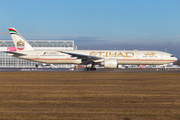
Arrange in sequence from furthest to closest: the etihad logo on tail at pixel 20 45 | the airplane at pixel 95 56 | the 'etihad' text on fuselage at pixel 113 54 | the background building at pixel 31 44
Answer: the background building at pixel 31 44
the etihad logo on tail at pixel 20 45
the 'etihad' text on fuselage at pixel 113 54
the airplane at pixel 95 56

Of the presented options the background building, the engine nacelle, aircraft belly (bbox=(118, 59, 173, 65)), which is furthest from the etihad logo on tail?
the background building

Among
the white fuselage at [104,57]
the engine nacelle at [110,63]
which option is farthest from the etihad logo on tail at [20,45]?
the engine nacelle at [110,63]

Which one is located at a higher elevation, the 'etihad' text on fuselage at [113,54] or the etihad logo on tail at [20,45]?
the etihad logo on tail at [20,45]

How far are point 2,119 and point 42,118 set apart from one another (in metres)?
1.31

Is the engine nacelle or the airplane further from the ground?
the airplane

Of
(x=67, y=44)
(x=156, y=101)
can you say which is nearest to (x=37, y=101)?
(x=156, y=101)

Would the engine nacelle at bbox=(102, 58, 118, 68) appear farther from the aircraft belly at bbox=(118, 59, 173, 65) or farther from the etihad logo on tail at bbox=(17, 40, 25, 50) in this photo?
the etihad logo on tail at bbox=(17, 40, 25, 50)

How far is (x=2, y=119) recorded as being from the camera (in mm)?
6914

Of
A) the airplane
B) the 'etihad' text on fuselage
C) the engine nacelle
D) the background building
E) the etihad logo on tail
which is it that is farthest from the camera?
the background building

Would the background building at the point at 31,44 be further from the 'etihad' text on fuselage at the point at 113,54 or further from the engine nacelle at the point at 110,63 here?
the engine nacelle at the point at 110,63

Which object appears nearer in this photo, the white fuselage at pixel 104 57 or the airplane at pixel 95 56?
the airplane at pixel 95 56

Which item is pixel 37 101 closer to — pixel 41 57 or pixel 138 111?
pixel 138 111

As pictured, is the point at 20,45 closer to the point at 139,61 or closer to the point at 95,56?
the point at 95,56

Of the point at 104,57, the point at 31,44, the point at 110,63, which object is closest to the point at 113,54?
the point at 104,57
